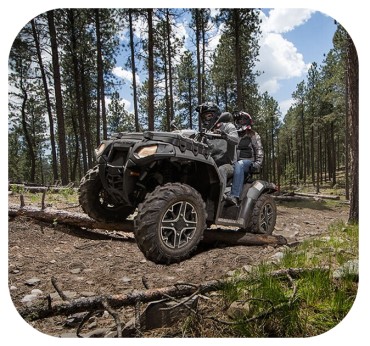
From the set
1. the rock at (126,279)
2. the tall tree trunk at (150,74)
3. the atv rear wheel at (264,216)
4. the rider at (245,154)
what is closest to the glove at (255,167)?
the rider at (245,154)

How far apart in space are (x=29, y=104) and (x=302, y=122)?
8.27ft

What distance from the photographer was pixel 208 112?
2.90 m

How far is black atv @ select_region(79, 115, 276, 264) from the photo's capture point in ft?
8.25

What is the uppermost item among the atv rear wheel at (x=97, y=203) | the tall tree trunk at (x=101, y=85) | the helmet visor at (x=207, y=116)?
the tall tree trunk at (x=101, y=85)

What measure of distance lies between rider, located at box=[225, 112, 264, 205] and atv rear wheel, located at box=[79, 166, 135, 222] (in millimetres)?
1095

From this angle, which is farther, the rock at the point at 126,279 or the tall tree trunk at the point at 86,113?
the tall tree trunk at the point at 86,113

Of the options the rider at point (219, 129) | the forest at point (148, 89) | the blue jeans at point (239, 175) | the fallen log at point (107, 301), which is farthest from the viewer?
the blue jeans at point (239, 175)

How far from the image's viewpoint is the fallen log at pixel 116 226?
3.19 meters

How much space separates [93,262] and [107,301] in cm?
68

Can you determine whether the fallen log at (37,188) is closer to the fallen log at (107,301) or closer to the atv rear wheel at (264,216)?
the fallen log at (107,301)

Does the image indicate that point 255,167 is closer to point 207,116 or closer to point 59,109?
point 207,116

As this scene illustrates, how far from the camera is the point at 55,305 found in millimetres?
2018

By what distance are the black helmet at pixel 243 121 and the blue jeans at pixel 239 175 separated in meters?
0.45

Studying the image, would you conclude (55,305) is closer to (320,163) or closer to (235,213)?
(235,213)
